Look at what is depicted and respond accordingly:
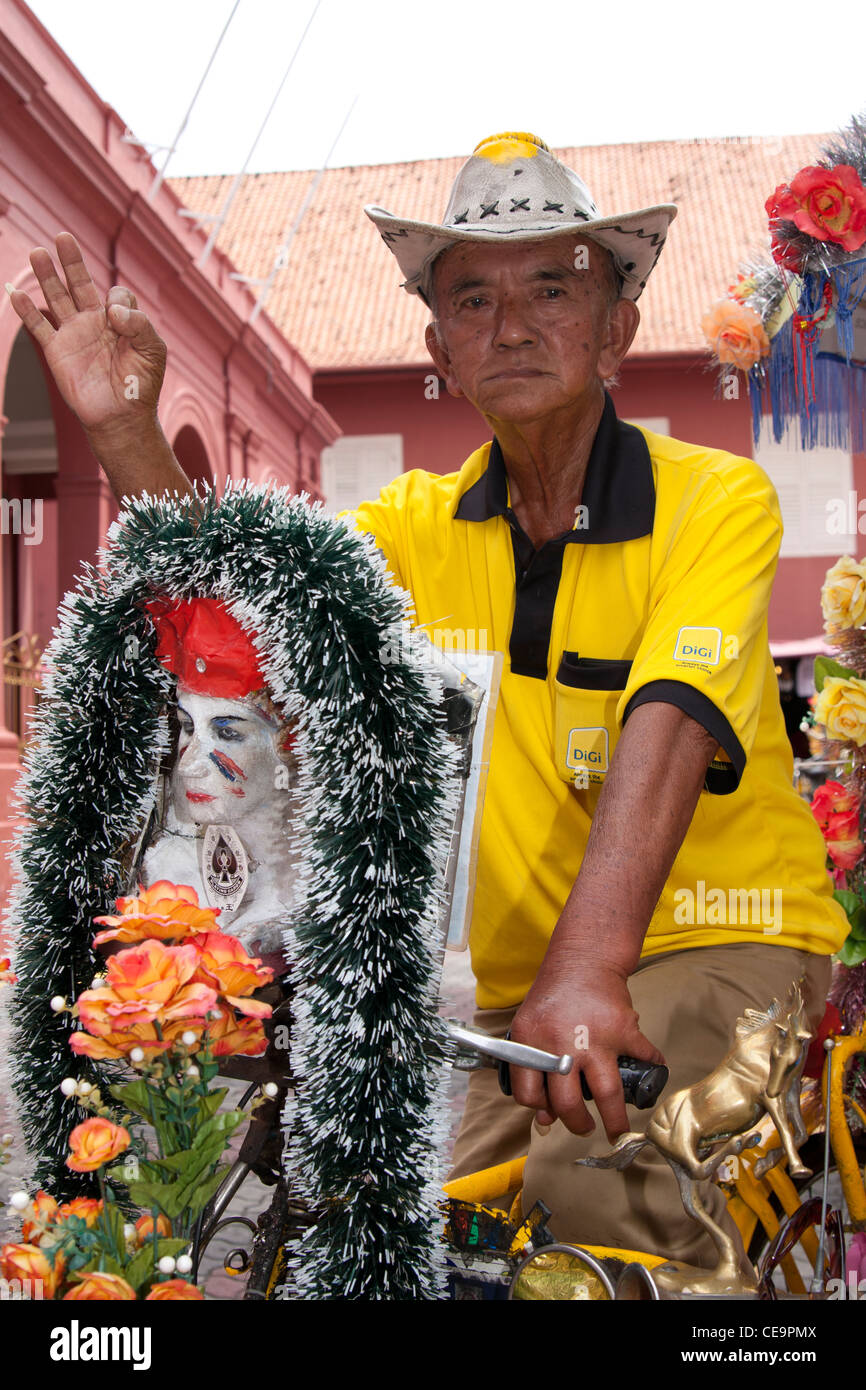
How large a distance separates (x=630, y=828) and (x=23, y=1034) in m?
0.78

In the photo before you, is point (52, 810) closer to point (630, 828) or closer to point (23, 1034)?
point (23, 1034)

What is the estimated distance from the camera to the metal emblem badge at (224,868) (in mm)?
1442

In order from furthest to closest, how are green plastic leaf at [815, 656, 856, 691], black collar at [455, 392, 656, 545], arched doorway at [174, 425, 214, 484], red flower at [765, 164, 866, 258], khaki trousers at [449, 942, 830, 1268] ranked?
arched doorway at [174, 425, 214, 484], green plastic leaf at [815, 656, 856, 691], red flower at [765, 164, 866, 258], black collar at [455, 392, 656, 545], khaki trousers at [449, 942, 830, 1268]

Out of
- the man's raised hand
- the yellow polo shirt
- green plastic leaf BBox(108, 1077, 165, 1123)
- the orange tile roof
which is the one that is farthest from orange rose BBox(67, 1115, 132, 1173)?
the orange tile roof

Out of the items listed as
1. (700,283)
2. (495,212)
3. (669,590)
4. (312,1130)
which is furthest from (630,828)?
(700,283)

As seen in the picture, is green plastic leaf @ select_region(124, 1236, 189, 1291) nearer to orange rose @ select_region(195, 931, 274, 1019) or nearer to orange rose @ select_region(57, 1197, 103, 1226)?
orange rose @ select_region(57, 1197, 103, 1226)

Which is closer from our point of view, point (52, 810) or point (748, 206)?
point (52, 810)

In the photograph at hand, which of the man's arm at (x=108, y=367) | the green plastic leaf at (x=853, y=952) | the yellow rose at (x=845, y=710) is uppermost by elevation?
the man's arm at (x=108, y=367)

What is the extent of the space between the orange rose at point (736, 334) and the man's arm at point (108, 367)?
224 centimetres

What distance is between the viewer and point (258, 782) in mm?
1446

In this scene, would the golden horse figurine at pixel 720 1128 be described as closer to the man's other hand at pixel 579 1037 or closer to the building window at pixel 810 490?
the man's other hand at pixel 579 1037

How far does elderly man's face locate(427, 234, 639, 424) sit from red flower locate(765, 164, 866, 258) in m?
1.24

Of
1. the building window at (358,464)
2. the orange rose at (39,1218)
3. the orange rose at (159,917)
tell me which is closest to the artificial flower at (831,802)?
the orange rose at (159,917)

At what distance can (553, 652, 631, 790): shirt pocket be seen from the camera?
1909mm
